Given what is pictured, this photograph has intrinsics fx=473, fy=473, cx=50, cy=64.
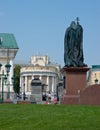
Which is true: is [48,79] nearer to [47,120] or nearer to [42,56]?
[42,56]

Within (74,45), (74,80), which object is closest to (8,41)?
(74,45)

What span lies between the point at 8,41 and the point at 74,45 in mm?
54376

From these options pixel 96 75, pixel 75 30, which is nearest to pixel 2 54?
pixel 96 75

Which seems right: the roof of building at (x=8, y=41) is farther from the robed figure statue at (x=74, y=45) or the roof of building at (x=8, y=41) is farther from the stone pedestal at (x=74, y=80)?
the stone pedestal at (x=74, y=80)

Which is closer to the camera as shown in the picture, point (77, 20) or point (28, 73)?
point (77, 20)

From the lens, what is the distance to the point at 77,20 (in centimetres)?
3184

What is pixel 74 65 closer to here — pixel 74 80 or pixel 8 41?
pixel 74 80

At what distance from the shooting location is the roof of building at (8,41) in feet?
269

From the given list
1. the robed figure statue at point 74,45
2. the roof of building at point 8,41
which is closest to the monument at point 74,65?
the robed figure statue at point 74,45

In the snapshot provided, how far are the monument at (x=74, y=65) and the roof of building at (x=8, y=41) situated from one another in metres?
51.0

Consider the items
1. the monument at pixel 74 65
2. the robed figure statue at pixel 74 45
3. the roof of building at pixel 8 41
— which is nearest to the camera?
the monument at pixel 74 65

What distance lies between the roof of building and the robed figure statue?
5118cm

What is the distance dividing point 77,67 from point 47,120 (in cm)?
1426

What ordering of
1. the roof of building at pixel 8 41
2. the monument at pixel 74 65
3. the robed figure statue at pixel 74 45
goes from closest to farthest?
the monument at pixel 74 65, the robed figure statue at pixel 74 45, the roof of building at pixel 8 41
